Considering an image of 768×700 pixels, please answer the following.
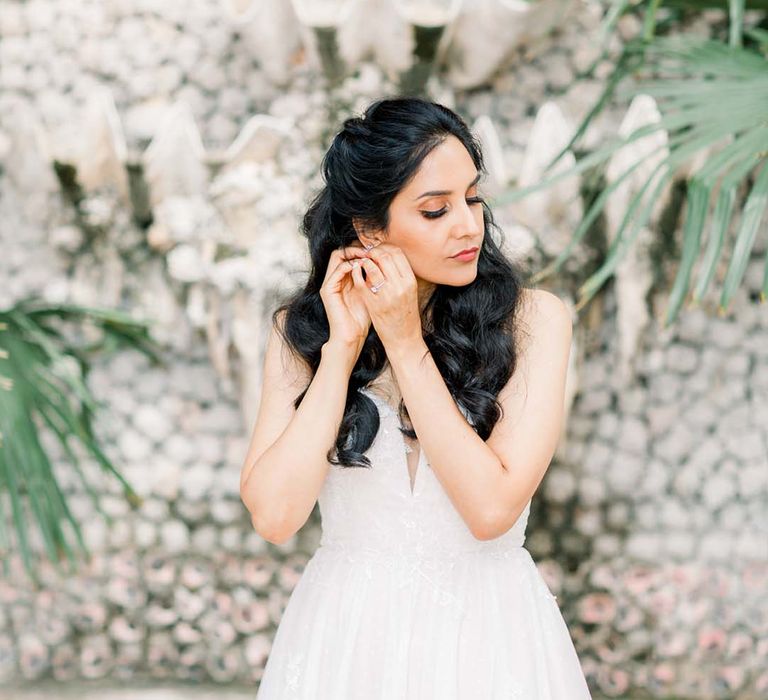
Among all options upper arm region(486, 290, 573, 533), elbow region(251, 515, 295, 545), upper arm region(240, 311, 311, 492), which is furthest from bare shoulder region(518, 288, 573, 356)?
elbow region(251, 515, 295, 545)

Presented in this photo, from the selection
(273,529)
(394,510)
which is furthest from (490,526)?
(273,529)

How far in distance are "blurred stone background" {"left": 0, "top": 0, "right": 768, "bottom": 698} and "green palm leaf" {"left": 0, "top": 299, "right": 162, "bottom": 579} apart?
268 millimetres

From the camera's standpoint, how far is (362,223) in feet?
5.22

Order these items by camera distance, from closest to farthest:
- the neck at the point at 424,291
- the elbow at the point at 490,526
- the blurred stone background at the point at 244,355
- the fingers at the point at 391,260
→ the elbow at the point at 490,526, the fingers at the point at 391,260, the neck at the point at 424,291, the blurred stone background at the point at 244,355

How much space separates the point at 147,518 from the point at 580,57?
2.12m

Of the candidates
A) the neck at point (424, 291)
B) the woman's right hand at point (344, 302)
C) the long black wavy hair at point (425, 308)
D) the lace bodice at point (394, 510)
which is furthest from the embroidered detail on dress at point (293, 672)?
the neck at point (424, 291)

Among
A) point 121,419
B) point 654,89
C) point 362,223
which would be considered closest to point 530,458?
point 362,223

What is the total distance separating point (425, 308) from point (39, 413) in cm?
149

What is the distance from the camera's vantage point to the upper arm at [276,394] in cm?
154

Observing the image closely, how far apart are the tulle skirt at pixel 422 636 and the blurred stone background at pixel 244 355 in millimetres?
1568

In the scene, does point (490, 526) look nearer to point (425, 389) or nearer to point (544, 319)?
point (425, 389)

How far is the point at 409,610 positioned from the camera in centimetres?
148

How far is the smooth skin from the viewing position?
55.0 inches

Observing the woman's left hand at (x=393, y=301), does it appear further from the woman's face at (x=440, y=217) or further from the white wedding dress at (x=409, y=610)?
the white wedding dress at (x=409, y=610)
